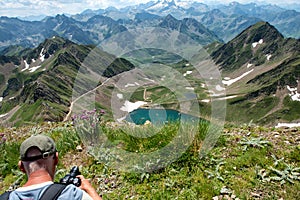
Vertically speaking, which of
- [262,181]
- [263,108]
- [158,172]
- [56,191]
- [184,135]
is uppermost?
[56,191]

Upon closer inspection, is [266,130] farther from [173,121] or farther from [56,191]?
[56,191]

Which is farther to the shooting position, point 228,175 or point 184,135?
point 184,135

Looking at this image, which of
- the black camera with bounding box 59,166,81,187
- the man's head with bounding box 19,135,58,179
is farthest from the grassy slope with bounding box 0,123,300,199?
the man's head with bounding box 19,135,58,179

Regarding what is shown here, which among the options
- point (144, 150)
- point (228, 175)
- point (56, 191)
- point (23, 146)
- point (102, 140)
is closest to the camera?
point (56, 191)

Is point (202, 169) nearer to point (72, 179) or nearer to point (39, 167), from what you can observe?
point (72, 179)

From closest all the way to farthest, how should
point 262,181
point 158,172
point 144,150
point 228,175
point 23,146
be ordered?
point 23,146 < point 262,181 < point 228,175 < point 158,172 < point 144,150

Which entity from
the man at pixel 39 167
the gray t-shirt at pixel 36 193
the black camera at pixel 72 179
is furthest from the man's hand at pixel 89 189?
the gray t-shirt at pixel 36 193

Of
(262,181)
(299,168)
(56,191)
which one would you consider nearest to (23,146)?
(56,191)
